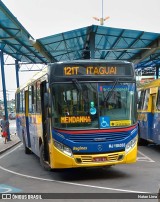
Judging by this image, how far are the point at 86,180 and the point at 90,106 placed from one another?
74.2 inches

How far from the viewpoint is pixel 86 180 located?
35.2 feet

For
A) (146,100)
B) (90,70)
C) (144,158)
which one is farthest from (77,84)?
(146,100)

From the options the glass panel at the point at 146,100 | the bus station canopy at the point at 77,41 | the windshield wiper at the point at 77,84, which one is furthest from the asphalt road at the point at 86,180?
the bus station canopy at the point at 77,41

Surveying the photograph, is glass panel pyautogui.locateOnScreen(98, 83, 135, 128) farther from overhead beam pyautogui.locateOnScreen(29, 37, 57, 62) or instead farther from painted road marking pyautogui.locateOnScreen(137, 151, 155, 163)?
overhead beam pyautogui.locateOnScreen(29, 37, 57, 62)

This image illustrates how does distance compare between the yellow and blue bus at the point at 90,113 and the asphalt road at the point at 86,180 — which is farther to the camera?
the yellow and blue bus at the point at 90,113

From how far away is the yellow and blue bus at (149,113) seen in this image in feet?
56.0

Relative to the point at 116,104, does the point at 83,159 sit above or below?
below

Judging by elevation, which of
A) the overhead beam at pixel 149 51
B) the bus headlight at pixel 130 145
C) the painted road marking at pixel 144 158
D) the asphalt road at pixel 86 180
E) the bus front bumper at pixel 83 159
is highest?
the overhead beam at pixel 149 51

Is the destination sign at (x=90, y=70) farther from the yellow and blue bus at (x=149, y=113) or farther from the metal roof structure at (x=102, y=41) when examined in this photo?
the metal roof structure at (x=102, y=41)

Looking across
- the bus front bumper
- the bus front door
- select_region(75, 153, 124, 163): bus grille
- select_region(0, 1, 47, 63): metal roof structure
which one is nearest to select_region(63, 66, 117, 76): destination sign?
Answer: the bus front bumper

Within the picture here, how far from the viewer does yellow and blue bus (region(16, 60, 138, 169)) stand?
34.1 feet

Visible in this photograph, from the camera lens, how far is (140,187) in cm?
936

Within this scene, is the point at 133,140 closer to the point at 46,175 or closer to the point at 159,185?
the point at 159,185

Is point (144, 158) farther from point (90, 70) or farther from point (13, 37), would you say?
point (13, 37)
